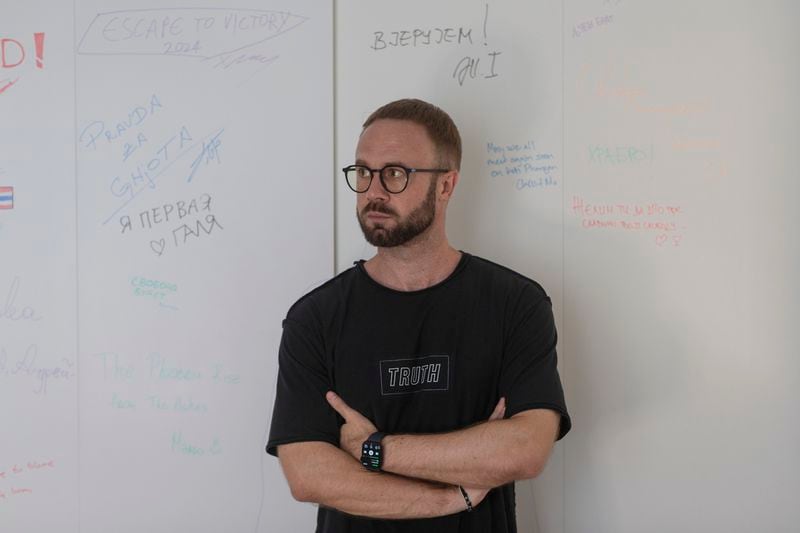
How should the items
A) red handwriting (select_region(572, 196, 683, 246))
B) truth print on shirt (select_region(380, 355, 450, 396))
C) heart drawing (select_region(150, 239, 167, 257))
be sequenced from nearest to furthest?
1. truth print on shirt (select_region(380, 355, 450, 396))
2. red handwriting (select_region(572, 196, 683, 246))
3. heart drawing (select_region(150, 239, 167, 257))

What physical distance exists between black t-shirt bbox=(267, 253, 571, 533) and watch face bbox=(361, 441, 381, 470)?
8 centimetres

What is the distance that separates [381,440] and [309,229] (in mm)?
736

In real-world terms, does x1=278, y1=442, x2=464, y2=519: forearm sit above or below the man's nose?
below

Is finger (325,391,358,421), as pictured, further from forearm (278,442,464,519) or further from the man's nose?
the man's nose

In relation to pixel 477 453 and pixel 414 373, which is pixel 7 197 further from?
→ pixel 477 453

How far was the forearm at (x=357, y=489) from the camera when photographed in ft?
4.50

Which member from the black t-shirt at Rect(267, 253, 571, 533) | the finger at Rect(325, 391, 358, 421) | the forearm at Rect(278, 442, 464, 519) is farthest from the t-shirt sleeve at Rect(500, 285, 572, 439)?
the finger at Rect(325, 391, 358, 421)

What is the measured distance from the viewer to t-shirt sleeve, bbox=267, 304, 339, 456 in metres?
1.42

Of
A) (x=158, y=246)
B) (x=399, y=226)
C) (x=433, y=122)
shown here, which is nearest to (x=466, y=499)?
(x=399, y=226)

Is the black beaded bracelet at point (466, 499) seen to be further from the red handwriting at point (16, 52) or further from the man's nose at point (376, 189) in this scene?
the red handwriting at point (16, 52)

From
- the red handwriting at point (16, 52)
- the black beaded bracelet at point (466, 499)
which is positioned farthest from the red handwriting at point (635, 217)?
the red handwriting at point (16, 52)

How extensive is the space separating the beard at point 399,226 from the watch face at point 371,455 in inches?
17.5

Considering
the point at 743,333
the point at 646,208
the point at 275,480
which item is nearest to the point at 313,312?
the point at 275,480

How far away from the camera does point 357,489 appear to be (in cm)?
137
